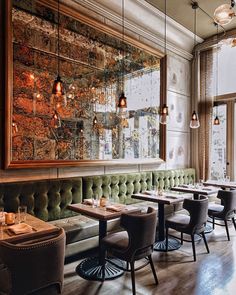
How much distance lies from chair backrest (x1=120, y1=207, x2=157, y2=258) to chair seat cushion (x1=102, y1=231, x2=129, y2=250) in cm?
12

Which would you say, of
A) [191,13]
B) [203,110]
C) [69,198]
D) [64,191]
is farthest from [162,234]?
[191,13]

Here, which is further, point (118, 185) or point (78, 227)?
point (118, 185)

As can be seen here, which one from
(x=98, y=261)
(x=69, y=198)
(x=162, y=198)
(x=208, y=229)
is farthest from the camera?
(x=208, y=229)

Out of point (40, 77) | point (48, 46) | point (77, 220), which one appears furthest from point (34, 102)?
point (77, 220)

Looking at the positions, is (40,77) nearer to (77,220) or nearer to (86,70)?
(86,70)

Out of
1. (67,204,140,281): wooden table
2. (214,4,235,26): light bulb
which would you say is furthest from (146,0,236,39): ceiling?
(67,204,140,281): wooden table

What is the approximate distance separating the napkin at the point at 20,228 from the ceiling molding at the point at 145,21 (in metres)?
3.43

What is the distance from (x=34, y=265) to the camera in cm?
191

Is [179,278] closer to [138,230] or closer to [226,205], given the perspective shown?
[138,230]

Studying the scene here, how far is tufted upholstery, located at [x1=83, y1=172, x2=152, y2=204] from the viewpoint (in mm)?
4429

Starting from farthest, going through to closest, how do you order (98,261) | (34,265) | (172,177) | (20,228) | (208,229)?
(172,177)
(208,229)
(98,261)
(20,228)
(34,265)

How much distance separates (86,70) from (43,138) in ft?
A: 4.63

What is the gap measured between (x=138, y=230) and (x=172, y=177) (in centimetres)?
361

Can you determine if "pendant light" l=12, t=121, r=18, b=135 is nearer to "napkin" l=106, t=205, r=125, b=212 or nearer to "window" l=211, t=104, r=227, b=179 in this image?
"napkin" l=106, t=205, r=125, b=212
